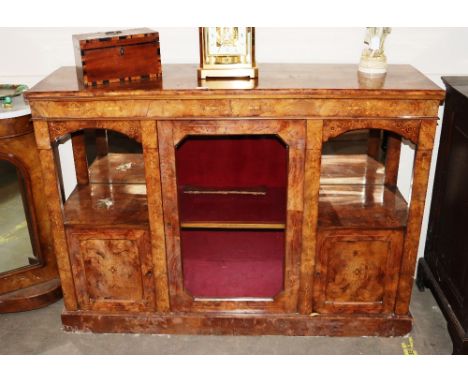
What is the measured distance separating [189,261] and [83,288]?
0.69 m

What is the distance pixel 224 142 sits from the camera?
3443 millimetres

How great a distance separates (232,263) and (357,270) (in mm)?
822

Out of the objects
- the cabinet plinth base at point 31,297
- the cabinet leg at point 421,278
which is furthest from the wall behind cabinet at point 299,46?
the cabinet plinth base at point 31,297

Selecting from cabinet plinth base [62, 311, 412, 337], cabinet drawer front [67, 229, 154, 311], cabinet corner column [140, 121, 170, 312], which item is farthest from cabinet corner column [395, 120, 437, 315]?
cabinet drawer front [67, 229, 154, 311]

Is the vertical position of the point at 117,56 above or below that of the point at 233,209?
above

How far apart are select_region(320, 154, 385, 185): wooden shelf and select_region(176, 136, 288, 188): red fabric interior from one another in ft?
1.08

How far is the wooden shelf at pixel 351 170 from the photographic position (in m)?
3.21

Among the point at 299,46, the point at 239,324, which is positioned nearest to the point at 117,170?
the point at 239,324

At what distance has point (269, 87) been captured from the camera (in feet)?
8.70

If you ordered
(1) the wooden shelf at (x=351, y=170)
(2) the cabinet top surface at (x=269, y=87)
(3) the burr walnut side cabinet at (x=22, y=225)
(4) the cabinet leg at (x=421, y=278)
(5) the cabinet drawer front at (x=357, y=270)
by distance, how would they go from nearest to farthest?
(2) the cabinet top surface at (x=269, y=87) → (5) the cabinet drawer front at (x=357, y=270) → (3) the burr walnut side cabinet at (x=22, y=225) → (1) the wooden shelf at (x=351, y=170) → (4) the cabinet leg at (x=421, y=278)

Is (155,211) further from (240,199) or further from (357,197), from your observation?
(357,197)

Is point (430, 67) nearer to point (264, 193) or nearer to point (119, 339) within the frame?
point (264, 193)

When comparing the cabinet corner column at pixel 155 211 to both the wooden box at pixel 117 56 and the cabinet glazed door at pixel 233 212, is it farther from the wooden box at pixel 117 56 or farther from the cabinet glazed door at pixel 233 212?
the wooden box at pixel 117 56

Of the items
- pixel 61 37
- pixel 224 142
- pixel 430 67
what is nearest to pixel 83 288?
pixel 224 142
